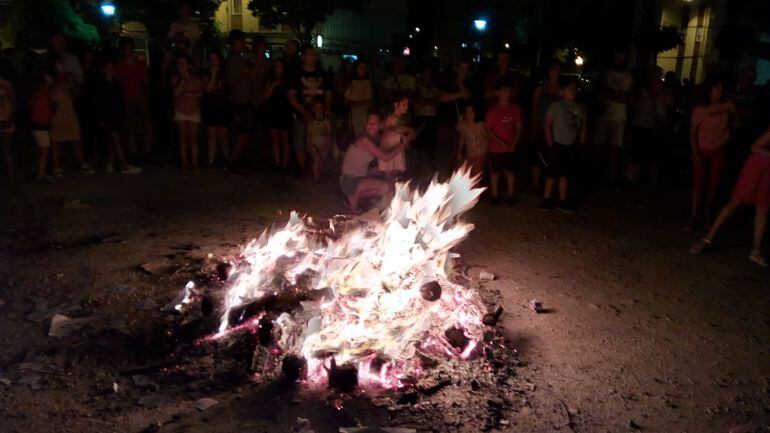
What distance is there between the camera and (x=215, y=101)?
34.6 feet

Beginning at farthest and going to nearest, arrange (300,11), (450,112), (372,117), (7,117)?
(300,11) → (450,112) → (7,117) → (372,117)

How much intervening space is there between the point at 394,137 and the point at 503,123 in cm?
165

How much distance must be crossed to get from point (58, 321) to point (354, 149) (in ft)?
13.9

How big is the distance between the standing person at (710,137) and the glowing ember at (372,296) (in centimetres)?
407

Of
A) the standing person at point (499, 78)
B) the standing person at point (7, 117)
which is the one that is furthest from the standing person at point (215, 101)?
the standing person at point (499, 78)

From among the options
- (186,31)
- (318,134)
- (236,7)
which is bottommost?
(318,134)

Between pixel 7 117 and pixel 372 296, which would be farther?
pixel 7 117

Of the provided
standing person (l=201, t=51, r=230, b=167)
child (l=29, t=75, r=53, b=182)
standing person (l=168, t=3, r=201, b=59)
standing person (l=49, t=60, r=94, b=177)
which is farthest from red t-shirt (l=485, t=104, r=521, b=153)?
child (l=29, t=75, r=53, b=182)

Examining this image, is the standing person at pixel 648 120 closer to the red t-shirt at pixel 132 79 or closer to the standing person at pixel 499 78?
the standing person at pixel 499 78

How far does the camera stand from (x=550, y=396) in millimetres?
4379

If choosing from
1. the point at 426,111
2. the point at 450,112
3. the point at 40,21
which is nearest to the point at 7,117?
the point at 426,111

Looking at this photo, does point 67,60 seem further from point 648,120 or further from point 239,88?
point 648,120

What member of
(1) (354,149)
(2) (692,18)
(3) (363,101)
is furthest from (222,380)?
(2) (692,18)

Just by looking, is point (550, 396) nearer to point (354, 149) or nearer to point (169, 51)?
point (354, 149)
